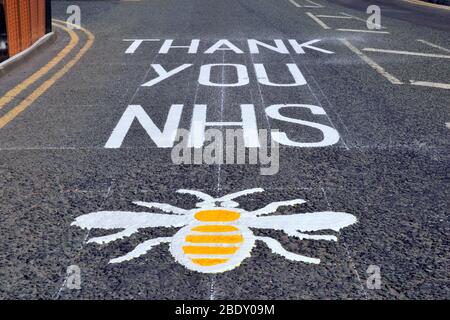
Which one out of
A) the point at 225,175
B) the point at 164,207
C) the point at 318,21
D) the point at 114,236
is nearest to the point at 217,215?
the point at 164,207

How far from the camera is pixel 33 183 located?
18.0ft

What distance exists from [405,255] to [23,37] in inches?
346

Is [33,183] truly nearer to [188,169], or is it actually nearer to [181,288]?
[188,169]

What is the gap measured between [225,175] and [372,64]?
6141mm

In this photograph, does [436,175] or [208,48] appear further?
[208,48]

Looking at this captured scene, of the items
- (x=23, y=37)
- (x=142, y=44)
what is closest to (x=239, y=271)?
(x=23, y=37)

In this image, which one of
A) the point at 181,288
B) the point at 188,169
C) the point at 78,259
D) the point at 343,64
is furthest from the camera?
the point at 343,64

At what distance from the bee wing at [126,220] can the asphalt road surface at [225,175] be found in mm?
15

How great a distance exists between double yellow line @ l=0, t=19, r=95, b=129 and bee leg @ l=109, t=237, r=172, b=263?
3426 millimetres

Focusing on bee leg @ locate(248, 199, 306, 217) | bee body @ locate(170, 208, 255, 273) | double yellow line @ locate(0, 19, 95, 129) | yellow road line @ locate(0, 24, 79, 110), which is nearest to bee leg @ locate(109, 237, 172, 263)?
bee body @ locate(170, 208, 255, 273)

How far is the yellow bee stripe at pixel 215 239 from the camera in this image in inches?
175

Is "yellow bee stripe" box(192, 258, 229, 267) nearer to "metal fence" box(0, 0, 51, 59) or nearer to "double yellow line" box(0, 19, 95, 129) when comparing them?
"double yellow line" box(0, 19, 95, 129)

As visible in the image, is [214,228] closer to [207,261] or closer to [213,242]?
[213,242]

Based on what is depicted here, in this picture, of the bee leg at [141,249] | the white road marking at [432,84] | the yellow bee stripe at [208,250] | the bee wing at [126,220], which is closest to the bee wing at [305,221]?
the yellow bee stripe at [208,250]
